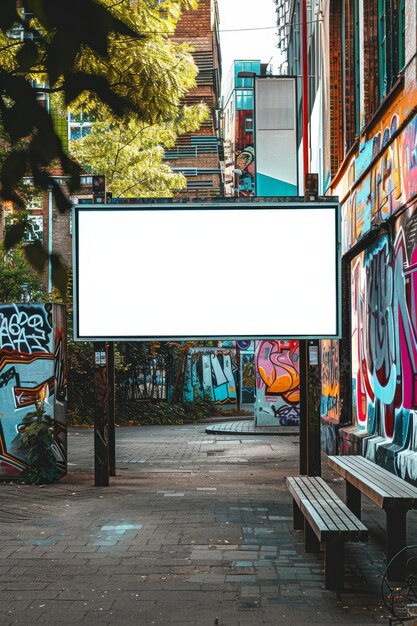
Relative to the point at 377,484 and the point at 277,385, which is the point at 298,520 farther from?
the point at 277,385

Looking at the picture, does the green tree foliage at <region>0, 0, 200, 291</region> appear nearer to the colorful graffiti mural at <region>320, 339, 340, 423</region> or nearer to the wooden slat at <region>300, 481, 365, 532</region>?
the wooden slat at <region>300, 481, 365, 532</region>

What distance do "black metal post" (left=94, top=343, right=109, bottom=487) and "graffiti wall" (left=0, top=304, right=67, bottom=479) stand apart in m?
0.74

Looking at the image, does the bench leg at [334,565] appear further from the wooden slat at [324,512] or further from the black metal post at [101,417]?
the black metal post at [101,417]

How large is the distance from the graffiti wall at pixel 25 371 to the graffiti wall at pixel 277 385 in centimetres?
1107

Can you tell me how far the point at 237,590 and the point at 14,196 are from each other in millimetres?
4235

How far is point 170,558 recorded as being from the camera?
7.07m

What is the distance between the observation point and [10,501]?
10234 mm

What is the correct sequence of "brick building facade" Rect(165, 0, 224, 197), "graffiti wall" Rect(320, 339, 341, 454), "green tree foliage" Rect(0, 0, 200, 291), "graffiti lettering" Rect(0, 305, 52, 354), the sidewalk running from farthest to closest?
1. "brick building facade" Rect(165, 0, 224, 197)
2. "graffiti wall" Rect(320, 339, 341, 454)
3. "graffiti lettering" Rect(0, 305, 52, 354)
4. the sidewalk
5. "green tree foliage" Rect(0, 0, 200, 291)

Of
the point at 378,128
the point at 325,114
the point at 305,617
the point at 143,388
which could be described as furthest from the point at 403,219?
the point at 143,388

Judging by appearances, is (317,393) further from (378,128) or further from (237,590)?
(237,590)

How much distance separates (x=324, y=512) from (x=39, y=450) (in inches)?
236

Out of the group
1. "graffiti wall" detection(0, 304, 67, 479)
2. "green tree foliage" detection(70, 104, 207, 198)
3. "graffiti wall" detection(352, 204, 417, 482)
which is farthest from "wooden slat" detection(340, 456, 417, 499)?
"green tree foliage" detection(70, 104, 207, 198)

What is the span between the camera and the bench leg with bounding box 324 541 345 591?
5980mm

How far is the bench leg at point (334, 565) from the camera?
19.6ft
